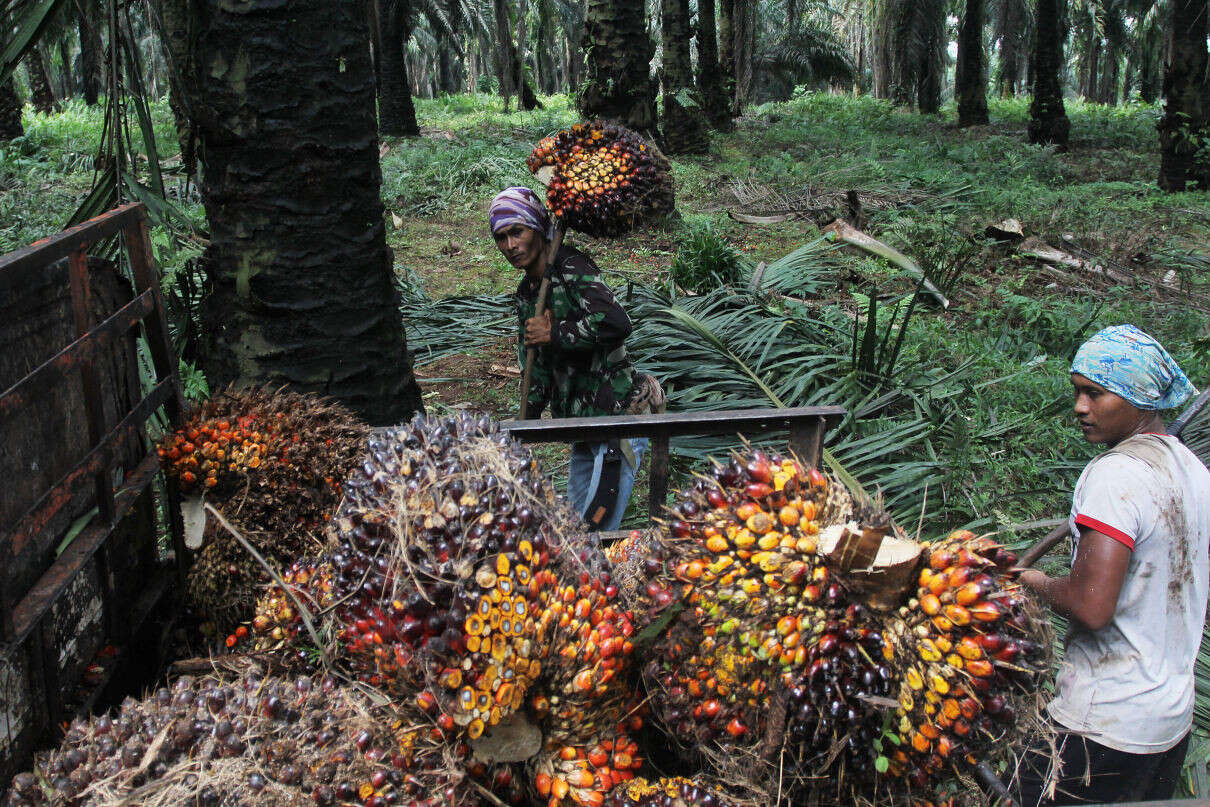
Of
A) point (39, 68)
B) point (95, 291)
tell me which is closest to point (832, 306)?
point (95, 291)

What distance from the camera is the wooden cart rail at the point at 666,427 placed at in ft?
8.75

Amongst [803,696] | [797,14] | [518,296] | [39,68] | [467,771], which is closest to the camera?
[803,696]

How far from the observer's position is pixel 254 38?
3.17 metres

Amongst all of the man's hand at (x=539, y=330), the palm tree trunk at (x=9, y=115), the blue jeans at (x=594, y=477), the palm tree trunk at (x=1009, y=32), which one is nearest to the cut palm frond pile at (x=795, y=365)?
the blue jeans at (x=594, y=477)

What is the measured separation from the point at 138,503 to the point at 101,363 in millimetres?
436

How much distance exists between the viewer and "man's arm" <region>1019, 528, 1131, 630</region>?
2088 mm

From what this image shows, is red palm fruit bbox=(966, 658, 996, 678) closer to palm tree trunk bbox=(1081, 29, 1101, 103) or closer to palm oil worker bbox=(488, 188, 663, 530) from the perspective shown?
palm oil worker bbox=(488, 188, 663, 530)

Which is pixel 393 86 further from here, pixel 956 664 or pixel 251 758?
pixel 956 664

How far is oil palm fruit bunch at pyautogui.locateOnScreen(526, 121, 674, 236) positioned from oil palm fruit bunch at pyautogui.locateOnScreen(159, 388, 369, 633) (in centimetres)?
142

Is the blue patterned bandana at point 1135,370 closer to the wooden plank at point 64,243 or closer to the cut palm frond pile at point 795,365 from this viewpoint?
the cut palm frond pile at point 795,365

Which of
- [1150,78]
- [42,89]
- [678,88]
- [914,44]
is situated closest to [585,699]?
[678,88]

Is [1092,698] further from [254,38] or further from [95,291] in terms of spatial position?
[254,38]

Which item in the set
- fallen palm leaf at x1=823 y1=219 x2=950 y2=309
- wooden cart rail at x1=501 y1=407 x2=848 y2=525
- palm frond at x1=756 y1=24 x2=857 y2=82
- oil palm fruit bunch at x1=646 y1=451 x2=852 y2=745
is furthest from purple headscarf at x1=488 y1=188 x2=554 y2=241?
palm frond at x1=756 y1=24 x2=857 y2=82

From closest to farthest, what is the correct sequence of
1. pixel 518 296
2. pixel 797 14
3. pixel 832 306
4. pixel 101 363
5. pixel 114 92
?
pixel 101 363, pixel 114 92, pixel 518 296, pixel 832 306, pixel 797 14
